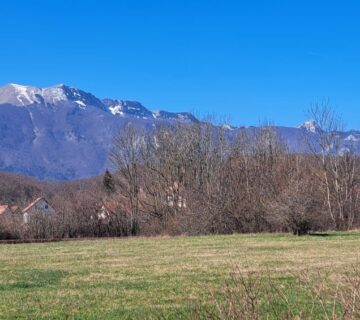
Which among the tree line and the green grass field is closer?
the green grass field

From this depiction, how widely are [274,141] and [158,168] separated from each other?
45.8ft

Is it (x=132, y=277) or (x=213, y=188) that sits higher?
(x=213, y=188)

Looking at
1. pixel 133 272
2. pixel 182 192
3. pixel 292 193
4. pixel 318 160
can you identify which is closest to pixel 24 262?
pixel 133 272

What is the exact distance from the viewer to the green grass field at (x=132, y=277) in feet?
39.4

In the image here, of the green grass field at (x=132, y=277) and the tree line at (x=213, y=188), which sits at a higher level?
the tree line at (x=213, y=188)

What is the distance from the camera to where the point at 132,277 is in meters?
17.5

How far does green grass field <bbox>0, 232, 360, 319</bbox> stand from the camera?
12000mm

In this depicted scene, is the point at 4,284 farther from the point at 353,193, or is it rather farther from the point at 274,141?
the point at 274,141

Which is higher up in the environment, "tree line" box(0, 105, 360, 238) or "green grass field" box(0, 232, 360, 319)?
"tree line" box(0, 105, 360, 238)

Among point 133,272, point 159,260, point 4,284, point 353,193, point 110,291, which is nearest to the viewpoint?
point 110,291

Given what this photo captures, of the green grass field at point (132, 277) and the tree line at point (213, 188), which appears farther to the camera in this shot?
the tree line at point (213, 188)

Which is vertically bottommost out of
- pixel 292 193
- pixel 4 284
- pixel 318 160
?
pixel 4 284

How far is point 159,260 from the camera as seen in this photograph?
23.3m

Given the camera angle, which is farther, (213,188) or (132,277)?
(213,188)
